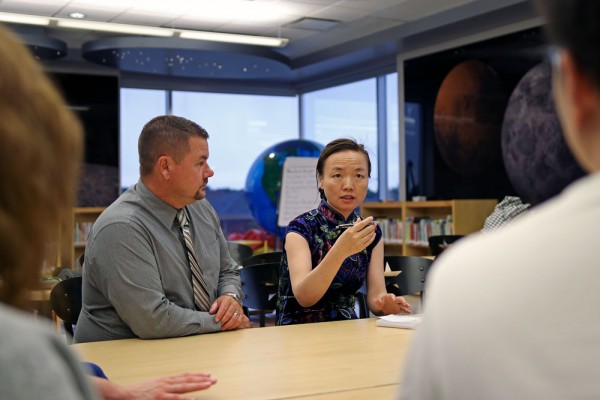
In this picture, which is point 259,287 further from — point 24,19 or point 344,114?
point 344,114

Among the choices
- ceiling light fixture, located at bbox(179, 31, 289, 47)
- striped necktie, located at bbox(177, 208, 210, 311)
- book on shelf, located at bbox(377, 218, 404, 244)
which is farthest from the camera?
book on shelf, located at bbox(377, 218, 404, 244)

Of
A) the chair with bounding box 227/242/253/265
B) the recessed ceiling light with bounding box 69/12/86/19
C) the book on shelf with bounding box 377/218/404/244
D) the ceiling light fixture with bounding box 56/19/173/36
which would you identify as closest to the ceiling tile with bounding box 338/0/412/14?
the ceiling light fixture with bounding box 56/19/173/36

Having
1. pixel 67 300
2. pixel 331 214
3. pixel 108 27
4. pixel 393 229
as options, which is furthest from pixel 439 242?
pixel 67 300

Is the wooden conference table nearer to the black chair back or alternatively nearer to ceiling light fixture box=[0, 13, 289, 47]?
the black chair back

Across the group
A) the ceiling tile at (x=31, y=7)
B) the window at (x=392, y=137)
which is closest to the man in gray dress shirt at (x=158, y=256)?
the ceiling tile at (x=31, y=7)

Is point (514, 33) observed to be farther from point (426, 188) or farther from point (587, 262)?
point (587, 262)

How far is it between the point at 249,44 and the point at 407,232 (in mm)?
3207

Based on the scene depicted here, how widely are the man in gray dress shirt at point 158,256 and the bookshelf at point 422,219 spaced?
5.85m

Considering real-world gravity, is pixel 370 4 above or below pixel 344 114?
above

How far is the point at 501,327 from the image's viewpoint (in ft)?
2.12

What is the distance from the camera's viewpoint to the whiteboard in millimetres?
9125

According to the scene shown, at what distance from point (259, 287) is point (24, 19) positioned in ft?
19.8

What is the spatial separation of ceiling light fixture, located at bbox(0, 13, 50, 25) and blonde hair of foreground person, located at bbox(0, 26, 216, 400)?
8078 mm

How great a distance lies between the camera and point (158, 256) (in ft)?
8.75
